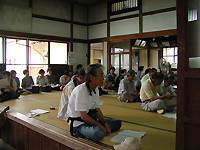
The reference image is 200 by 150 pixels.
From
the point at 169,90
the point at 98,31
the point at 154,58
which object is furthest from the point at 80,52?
the point at 169,90

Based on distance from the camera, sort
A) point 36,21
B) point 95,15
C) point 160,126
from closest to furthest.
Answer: point 160,126 < point 36,21 < point 95,15

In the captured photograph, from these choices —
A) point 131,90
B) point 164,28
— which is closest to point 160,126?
point 131,90

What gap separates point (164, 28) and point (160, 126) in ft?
15.2

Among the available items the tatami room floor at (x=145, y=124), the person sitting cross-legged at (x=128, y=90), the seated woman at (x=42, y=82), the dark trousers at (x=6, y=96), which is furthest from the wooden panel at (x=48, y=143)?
the seated woman at (x=42, y=82)

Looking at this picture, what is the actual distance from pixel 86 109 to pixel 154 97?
1873mm

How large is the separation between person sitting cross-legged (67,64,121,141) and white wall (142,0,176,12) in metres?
5.26

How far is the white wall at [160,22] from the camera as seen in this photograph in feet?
20.0

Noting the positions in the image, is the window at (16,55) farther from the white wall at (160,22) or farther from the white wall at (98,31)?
the white wall at (160,22)

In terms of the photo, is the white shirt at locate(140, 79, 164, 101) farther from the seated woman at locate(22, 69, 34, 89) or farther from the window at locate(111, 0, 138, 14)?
the window at locate(111, 0, 138, 14)

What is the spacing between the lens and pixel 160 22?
6.40m

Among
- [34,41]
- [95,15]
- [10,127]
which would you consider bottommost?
[10,127]

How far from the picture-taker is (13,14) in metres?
6.66

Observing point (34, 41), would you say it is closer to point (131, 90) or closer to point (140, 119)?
point (131, 90)

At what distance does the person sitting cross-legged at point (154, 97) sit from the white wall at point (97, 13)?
5614mm
